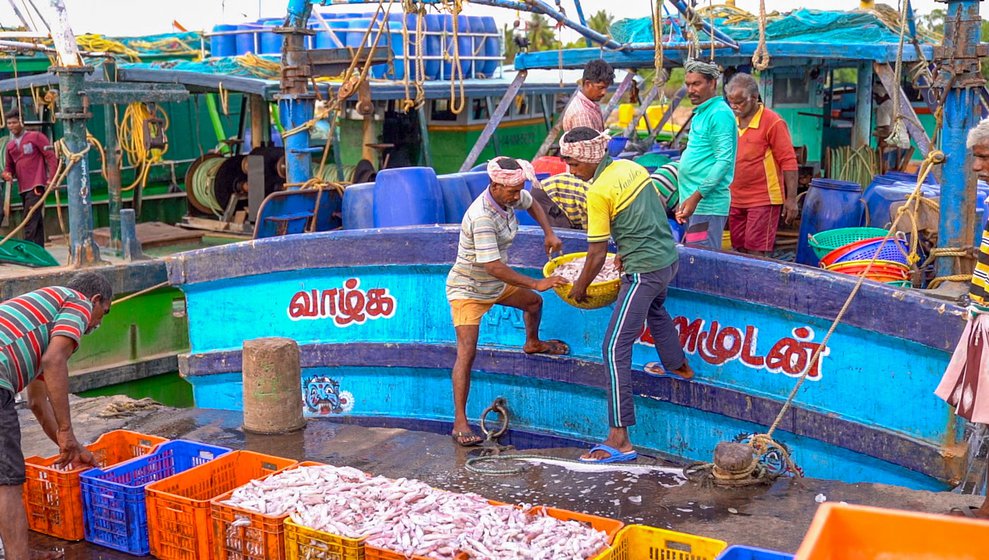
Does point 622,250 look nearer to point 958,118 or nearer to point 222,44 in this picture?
point 958,118

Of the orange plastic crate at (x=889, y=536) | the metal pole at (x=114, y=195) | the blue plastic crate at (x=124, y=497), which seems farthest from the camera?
the metal pole at (x=114, y=195)

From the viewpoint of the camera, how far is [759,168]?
7.21 meters

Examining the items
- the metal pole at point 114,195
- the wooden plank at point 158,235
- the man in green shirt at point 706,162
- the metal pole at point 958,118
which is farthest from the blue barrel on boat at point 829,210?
the wooden plank at point 158,235

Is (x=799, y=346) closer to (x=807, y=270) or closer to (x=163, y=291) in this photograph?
(x=807, y=270)

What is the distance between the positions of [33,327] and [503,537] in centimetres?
231

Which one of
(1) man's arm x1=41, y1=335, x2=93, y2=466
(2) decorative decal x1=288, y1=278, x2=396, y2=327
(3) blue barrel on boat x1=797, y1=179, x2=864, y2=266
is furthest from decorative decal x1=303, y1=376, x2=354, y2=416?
(3) blue barrel on boat x1=797, y1=179, x2=864, y2=266

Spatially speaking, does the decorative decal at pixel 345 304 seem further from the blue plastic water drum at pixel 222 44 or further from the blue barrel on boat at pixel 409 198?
the blue plastic water drum at pixel 222 44

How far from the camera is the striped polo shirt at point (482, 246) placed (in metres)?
5.94

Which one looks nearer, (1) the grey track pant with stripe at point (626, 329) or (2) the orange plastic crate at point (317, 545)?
(2) the orange plastic crate at point (317, 545)

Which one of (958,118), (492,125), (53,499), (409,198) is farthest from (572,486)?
(492,125)

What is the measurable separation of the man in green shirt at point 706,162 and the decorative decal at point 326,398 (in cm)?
256

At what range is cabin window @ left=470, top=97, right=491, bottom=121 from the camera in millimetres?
14766

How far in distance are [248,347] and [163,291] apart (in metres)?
3.71

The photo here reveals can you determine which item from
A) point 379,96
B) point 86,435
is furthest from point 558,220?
point 379,96
